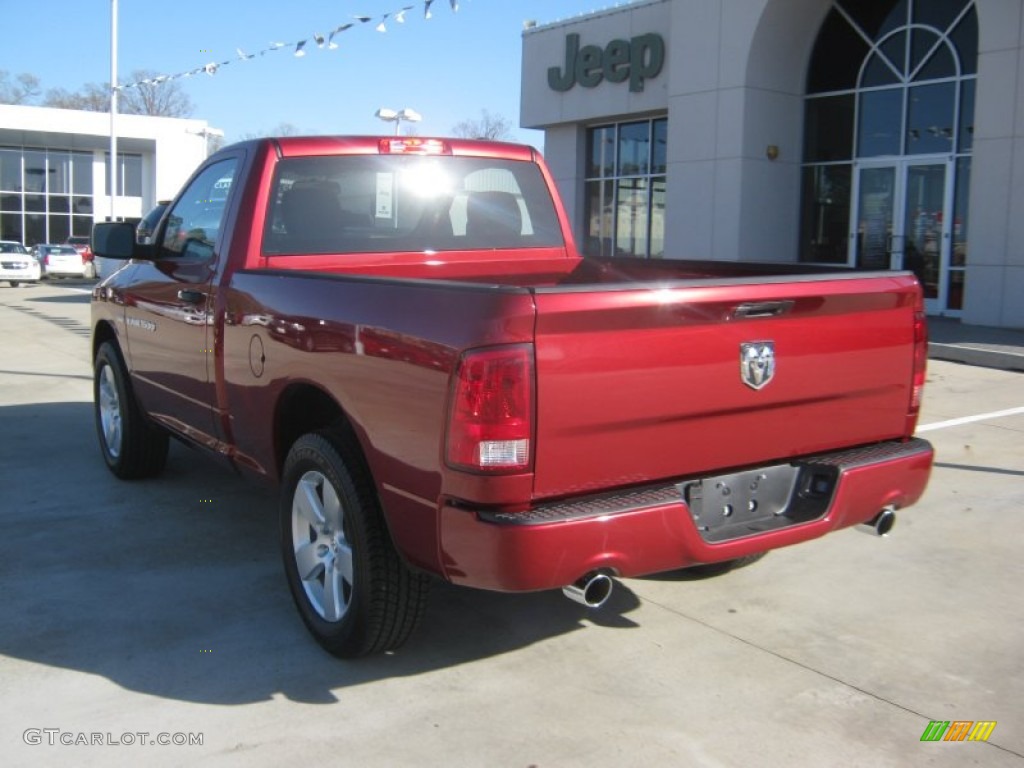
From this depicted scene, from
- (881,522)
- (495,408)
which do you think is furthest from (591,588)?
(881,522)

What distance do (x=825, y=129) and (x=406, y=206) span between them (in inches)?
604

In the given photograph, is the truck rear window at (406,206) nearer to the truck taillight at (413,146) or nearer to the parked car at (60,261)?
the truck taillight at (413,146)

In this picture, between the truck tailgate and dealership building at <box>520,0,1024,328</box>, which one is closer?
the truck tailgate

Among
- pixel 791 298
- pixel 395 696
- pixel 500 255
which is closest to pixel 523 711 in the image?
pixel 395 696

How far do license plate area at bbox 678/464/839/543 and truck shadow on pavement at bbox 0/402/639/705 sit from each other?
90cm

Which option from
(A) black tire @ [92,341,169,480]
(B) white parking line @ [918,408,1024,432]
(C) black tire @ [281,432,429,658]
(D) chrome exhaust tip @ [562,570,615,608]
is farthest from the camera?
(B) white parking line @ [918,408,1024,432]

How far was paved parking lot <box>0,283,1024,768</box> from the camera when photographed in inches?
128

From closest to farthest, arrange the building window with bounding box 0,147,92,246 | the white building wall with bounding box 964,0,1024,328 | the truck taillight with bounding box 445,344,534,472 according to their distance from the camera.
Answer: the truck taillight with bounding box 445,344,534,472 < the white building wall with bounding box 964,0,1024,328 < the building window with bounding box 0,147,92,246

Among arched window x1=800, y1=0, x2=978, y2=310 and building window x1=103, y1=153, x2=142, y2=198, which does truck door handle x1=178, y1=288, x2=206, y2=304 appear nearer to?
arched window x1=800, y1=0, x2=978, y2=310

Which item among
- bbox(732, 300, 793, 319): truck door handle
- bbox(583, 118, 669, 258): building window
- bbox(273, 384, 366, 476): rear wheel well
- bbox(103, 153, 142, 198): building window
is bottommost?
bbox(273, 384, 366, 476): rear wheel well

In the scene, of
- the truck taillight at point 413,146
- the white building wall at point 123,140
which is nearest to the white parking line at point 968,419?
the truck taillight at point 413,146

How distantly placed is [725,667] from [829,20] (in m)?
16.9

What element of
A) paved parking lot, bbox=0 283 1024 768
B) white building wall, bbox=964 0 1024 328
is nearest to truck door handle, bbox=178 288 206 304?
paved parking lot, bbox=0 283 1024 768

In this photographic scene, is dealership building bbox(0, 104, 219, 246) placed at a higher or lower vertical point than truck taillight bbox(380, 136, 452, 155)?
higher
